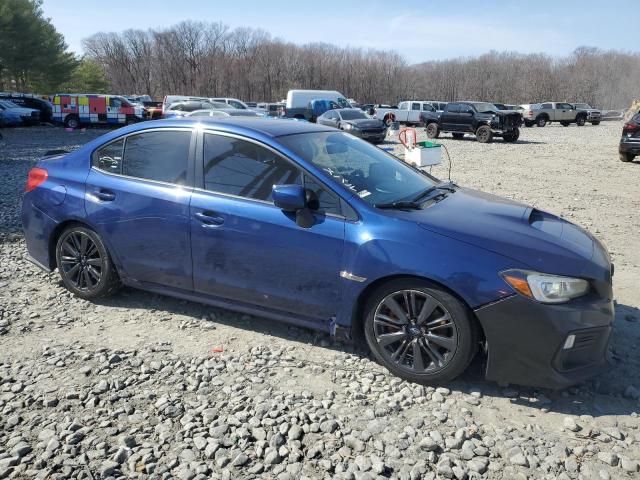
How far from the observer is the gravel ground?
8.63 feet

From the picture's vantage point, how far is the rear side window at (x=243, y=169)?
3.69m

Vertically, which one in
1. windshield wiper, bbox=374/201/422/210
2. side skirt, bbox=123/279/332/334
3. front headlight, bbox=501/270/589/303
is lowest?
side skirt, bbox=123/279/332/334

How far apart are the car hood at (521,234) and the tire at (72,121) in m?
31.1

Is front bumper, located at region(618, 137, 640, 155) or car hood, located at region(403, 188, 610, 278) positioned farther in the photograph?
front bumper, located at region(618, 137, 640, 155)

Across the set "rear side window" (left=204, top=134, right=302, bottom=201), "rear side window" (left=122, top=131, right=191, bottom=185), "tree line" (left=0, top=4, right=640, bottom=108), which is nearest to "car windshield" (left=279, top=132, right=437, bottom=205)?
"rear side window" (left=204, top=134, right=302, bottom=201)

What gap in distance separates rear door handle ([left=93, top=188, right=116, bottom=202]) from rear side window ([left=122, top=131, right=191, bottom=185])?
0.68 ft

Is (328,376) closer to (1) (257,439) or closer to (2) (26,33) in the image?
(1) (257,439)

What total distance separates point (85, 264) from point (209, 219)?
145 cm

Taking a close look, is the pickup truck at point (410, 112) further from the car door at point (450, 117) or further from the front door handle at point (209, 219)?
the front door handle at point (209, 219)

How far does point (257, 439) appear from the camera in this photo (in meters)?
2.80

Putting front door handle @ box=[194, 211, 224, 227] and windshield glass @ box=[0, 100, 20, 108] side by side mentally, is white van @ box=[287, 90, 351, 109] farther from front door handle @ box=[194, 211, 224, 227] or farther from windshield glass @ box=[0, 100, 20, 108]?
front door handle @ box=[194, 211, 224, 227]

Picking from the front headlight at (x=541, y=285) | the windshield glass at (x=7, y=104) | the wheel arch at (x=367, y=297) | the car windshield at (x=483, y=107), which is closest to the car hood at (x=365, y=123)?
the car windshield at (x=483, y=107)

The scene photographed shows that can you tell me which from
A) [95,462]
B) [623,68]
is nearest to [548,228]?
[95,462]

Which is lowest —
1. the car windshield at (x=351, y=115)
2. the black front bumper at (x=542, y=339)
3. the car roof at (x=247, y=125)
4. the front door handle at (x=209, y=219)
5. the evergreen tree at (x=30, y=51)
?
the black front bumper at (x=542, y=339)
